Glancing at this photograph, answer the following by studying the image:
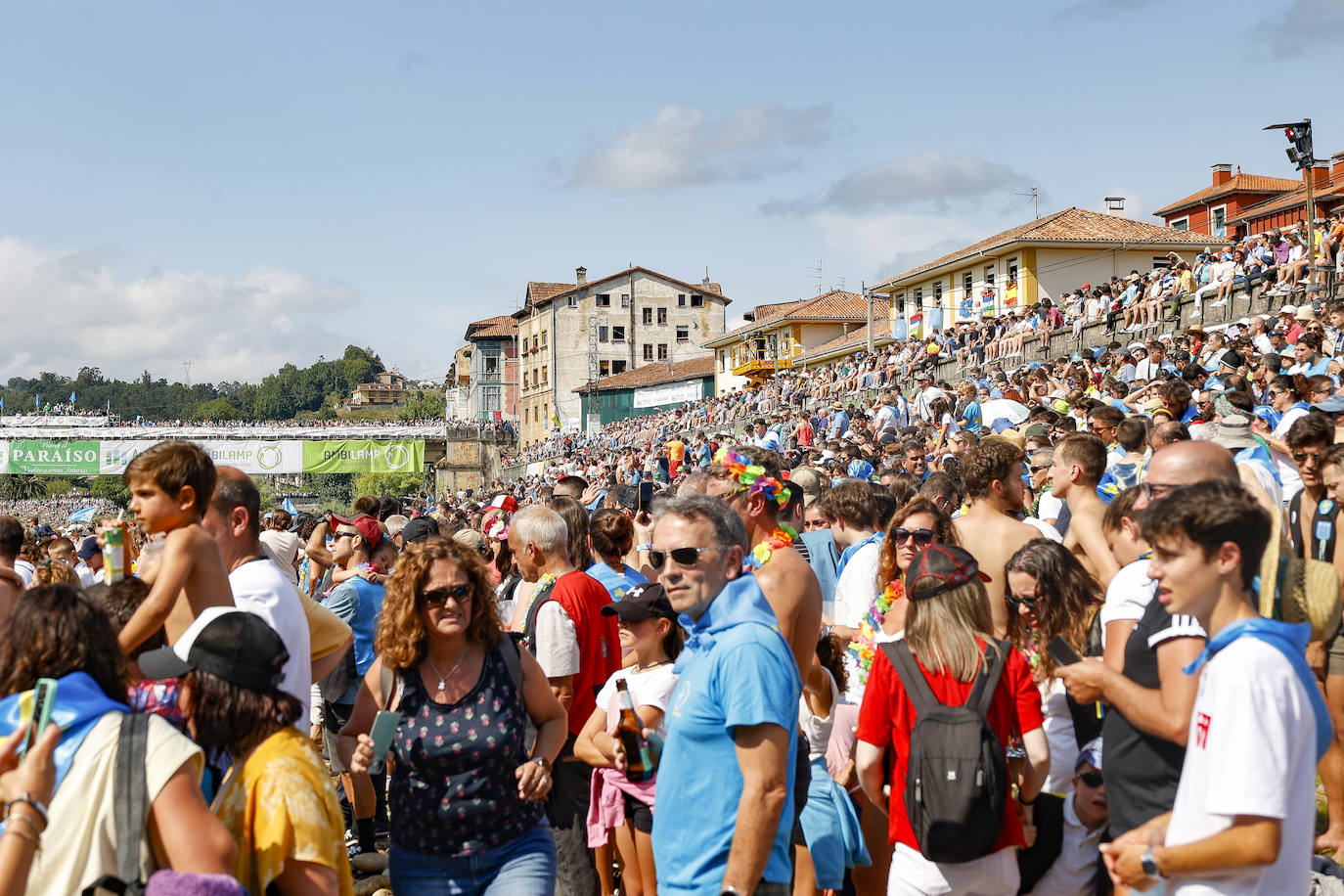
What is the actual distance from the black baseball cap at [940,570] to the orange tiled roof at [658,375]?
212ft

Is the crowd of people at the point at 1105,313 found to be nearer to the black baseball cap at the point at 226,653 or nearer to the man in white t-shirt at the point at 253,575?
the man in white t-shirt at the point at 253,575

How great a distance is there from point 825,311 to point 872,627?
194 feet

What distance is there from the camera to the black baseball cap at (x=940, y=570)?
3695 mm

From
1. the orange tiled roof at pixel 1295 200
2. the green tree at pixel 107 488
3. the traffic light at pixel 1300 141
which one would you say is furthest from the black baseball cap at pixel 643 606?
the green tree at pixel 107 488

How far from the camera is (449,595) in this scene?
12.5 ft

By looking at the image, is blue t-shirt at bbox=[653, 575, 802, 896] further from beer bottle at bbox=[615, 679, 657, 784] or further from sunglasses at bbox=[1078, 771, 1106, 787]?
sunglasses at bbox=[1078, 771, 1106, 787]

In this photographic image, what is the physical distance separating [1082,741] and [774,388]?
34.8 m

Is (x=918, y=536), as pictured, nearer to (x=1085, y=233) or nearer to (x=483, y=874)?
(x=483, y=874)

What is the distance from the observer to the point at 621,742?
165 inches

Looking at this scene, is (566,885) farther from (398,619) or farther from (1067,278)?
(1067,278)

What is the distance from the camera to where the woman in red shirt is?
11.7ft

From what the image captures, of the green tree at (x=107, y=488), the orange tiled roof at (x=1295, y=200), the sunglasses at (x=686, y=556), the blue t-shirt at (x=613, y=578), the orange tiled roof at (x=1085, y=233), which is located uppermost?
the orange tiled roof at (x=1295, y=200)

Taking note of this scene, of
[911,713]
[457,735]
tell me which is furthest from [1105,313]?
[457,735]

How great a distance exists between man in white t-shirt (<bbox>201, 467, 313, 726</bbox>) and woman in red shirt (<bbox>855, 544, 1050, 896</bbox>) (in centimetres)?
189
